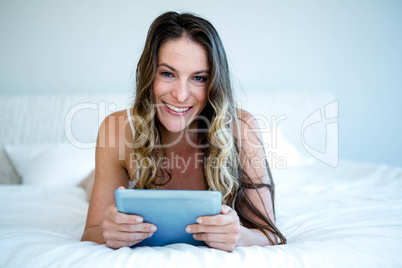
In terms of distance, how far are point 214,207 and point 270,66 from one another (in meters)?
2.53

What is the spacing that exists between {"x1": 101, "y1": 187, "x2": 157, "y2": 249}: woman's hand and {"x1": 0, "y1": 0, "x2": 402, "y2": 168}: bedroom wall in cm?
204

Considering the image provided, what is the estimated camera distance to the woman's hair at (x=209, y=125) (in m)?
1.30

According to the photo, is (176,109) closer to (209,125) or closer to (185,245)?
(209,125)

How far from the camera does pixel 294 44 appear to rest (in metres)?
3.26

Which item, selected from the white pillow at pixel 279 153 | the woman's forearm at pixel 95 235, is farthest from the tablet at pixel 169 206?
the white pillow at pixel 279 153

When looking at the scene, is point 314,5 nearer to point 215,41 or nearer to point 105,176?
point 215,41

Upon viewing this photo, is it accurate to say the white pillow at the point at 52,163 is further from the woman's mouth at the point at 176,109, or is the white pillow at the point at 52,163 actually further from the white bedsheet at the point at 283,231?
the woman's mouth at the point at 176,109

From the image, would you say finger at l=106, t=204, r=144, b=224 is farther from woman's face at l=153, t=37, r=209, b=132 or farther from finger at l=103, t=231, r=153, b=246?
woman's face at l=153, t=37, r=209, b=132

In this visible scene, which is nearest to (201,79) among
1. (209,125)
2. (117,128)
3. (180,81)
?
(180,81)

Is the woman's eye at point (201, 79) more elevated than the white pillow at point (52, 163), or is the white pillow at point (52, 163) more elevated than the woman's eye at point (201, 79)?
the woman's eye at point (201, 79)

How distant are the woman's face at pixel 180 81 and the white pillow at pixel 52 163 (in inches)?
45.1

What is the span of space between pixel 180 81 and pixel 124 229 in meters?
0.57

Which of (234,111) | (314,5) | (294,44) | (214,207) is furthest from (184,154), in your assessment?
(314,5)

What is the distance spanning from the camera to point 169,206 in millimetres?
884
